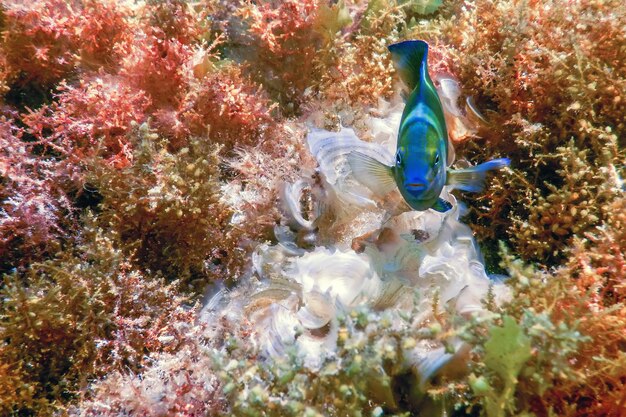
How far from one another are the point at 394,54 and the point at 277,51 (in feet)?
5.24

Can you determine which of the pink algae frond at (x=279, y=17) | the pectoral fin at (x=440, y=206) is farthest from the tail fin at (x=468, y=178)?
the pink algae frond at (x=279, y=17)

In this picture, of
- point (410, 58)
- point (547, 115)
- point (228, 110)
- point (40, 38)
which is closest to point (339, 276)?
point (410, 58)

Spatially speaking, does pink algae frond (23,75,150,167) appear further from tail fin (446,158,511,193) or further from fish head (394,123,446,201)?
tail fin (446,158,511,193)

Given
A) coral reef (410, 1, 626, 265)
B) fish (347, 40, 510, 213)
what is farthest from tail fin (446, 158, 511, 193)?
coral reef (410, 1, 626, 265)

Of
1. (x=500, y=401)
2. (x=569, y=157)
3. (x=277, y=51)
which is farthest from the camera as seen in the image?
(x=277, y=51)

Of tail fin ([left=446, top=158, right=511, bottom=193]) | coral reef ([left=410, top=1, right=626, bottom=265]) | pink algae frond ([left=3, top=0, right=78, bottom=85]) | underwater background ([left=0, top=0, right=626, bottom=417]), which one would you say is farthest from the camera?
pink algae frond ([left=3, top=0, right=78, bottom=85])

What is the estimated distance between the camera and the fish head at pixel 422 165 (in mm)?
1963

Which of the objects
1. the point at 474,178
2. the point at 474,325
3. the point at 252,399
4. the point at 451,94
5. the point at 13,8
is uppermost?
the point at 13,8

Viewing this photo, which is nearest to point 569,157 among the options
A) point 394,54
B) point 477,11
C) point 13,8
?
point 394,54

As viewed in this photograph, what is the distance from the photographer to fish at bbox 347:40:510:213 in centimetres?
198

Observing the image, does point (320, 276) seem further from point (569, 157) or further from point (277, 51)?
point (277, 51)

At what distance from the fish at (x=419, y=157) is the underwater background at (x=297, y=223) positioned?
Answer: 0.36 m

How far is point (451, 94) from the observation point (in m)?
3.17

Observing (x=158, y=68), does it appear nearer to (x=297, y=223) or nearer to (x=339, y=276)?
(x=297, y=223)
